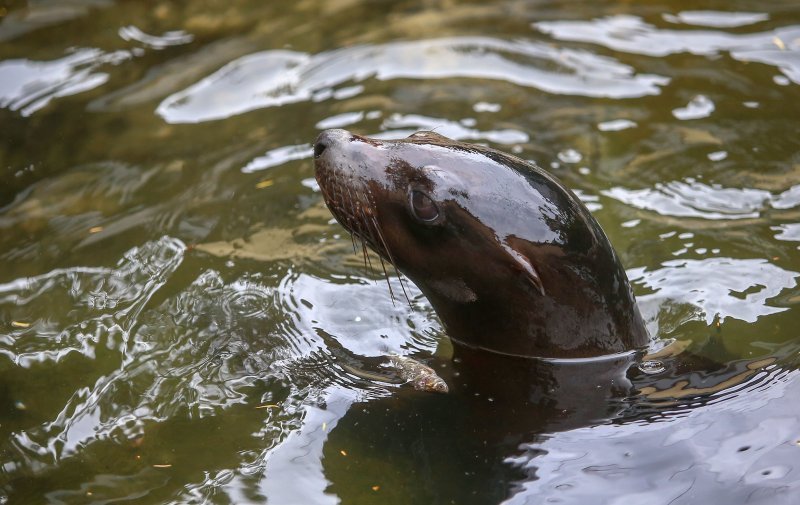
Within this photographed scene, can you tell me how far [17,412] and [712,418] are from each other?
3.05 metres

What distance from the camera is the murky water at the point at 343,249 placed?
4.30m

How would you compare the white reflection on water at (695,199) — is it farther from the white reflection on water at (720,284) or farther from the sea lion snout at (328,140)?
the sea lion snout at (328,140)

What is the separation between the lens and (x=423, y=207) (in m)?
4.40

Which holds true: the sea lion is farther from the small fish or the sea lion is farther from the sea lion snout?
the small fish

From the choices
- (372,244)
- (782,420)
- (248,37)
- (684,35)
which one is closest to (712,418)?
(782,420)

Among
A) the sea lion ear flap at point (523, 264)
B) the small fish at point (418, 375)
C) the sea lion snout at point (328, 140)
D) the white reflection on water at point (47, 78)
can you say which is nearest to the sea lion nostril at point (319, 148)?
the sea lion snout at point (328, 140)

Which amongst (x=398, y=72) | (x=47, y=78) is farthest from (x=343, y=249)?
(x=47, y=78)

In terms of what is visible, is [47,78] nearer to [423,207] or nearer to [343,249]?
[343,249]

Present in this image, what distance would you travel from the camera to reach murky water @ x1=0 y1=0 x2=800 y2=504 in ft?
14.1

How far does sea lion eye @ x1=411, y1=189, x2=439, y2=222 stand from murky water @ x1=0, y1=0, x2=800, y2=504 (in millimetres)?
822

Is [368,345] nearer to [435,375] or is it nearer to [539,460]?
[435,375]

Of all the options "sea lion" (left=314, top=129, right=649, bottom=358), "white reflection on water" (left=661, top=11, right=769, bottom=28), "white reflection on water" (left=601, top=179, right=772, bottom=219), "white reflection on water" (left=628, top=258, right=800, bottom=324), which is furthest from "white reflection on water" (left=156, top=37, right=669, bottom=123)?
"sea lion" (left=314, top=129, right=649, bottom=358)

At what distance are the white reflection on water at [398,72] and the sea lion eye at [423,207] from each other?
3.04 metres

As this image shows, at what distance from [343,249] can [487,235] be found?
158 centimetres
